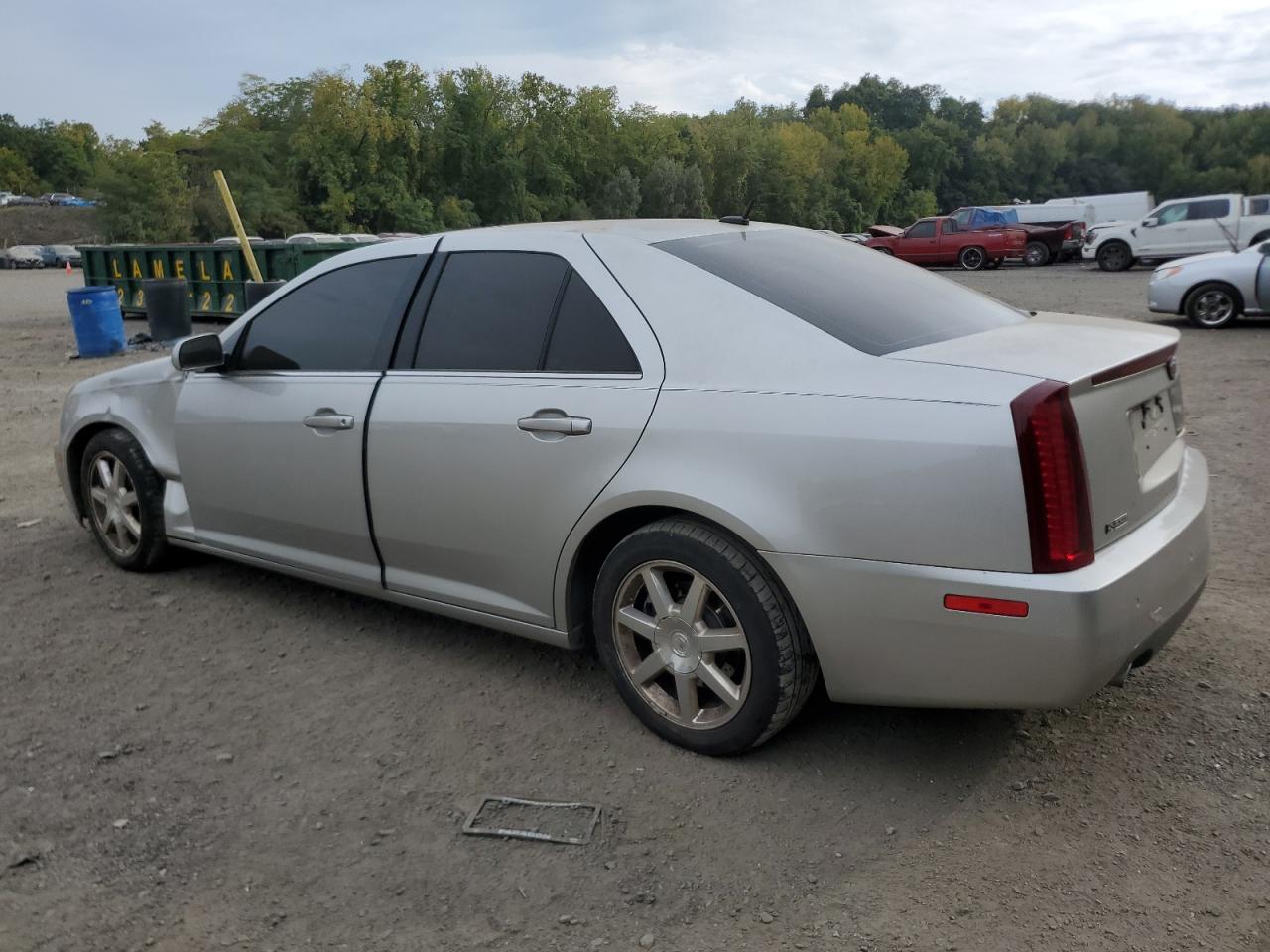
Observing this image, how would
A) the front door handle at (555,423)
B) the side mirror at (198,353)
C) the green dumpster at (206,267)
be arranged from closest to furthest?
the front door handle at (555,423)
the side mirror at (198,353)
the green dumpster at (206,267)

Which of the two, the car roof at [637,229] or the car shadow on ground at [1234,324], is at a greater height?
the car roof at [637,229]

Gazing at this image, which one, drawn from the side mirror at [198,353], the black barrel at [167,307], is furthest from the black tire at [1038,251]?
the side mirror at [198,353]

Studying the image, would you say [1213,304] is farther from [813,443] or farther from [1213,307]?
[813,443]

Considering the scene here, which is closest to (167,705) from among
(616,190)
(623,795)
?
(623,795)

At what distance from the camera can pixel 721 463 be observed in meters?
3.01

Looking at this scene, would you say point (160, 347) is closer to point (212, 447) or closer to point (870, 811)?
point (212, 447)

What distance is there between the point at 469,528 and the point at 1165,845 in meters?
2.24

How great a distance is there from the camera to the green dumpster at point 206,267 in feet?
53.6

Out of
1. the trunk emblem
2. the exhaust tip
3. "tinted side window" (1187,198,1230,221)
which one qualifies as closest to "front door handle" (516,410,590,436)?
the trunk emblem

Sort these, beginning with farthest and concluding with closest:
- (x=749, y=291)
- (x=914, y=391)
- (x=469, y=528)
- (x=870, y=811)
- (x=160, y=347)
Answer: (x=160, y=347), (x=469, y=528), (x=749, y=291), (x=870, y=811), (x=914, y=391)

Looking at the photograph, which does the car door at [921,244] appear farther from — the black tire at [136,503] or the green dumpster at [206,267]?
the black tire at [136,503]

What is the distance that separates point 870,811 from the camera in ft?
9.74

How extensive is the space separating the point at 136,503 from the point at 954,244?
103 feet

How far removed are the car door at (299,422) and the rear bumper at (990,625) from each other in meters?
1.82
